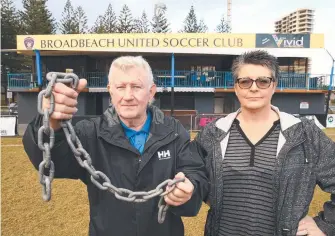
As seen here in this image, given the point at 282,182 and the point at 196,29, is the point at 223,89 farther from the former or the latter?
the point at 196,29

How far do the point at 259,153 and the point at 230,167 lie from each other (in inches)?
9.2

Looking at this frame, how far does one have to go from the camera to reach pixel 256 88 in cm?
232

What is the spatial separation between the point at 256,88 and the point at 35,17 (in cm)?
5207

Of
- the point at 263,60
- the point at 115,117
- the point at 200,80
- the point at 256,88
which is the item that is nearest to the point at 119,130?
the point at 115,117

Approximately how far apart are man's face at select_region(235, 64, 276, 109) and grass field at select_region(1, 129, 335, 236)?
311 centimetres

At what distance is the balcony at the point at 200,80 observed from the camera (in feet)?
73.6

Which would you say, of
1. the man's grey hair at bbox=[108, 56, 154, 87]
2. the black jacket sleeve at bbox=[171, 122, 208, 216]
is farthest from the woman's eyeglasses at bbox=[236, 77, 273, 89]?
the man's grey hair at bbox=[108, 56, 154, 87]

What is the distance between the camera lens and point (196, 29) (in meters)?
51.0

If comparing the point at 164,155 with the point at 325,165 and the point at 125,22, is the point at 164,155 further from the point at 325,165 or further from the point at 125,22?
the point at 125,22

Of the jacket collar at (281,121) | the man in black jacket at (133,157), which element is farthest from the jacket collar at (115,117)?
the jacket collar at (281,121)

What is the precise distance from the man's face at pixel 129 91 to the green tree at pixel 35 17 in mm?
51452

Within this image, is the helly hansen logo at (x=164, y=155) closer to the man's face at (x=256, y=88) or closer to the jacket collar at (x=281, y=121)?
the jacket collar at (x=281, y=121)

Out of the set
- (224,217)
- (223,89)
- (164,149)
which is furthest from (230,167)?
(223,89)

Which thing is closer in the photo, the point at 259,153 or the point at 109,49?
the point at 259,153
